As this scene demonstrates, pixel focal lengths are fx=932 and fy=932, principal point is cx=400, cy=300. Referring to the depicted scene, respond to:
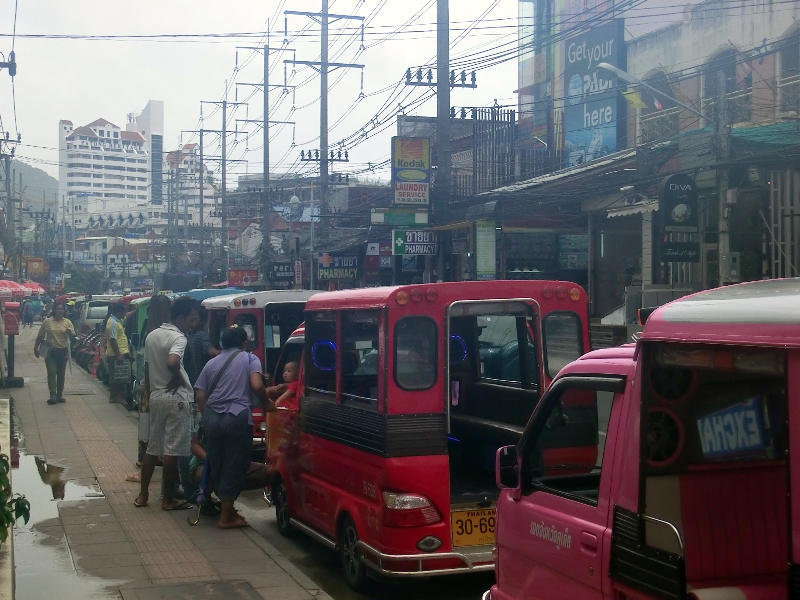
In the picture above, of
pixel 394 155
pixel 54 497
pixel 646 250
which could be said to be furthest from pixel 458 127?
pixel 54 497

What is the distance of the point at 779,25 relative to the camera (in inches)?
901

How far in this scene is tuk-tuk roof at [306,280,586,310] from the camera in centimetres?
620

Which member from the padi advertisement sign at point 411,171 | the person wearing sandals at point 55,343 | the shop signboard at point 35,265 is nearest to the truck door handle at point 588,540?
the person wearing sandals at point 55,343

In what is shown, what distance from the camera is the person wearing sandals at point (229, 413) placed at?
801 centimetres

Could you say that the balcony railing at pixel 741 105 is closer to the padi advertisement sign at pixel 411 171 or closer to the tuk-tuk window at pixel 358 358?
the padi advertisement sign at pixel 411 171

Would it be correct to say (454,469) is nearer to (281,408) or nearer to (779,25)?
(281,408)

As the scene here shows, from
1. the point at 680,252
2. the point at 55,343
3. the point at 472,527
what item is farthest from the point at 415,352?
the point at 680,252

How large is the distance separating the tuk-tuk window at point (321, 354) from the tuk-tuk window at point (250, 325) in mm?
4834

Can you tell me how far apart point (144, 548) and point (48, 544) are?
2.57ft

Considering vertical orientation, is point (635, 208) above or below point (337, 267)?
above

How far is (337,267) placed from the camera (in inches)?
1432

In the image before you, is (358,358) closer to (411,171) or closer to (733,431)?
(733,431)

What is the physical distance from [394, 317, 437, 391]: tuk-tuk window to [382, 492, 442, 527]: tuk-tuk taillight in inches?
27.9

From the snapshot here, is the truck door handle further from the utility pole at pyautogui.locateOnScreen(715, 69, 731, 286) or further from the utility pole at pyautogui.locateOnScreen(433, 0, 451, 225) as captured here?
the utility pole at pyautogui.locateOnScreen(433, 0, 451, 225)
